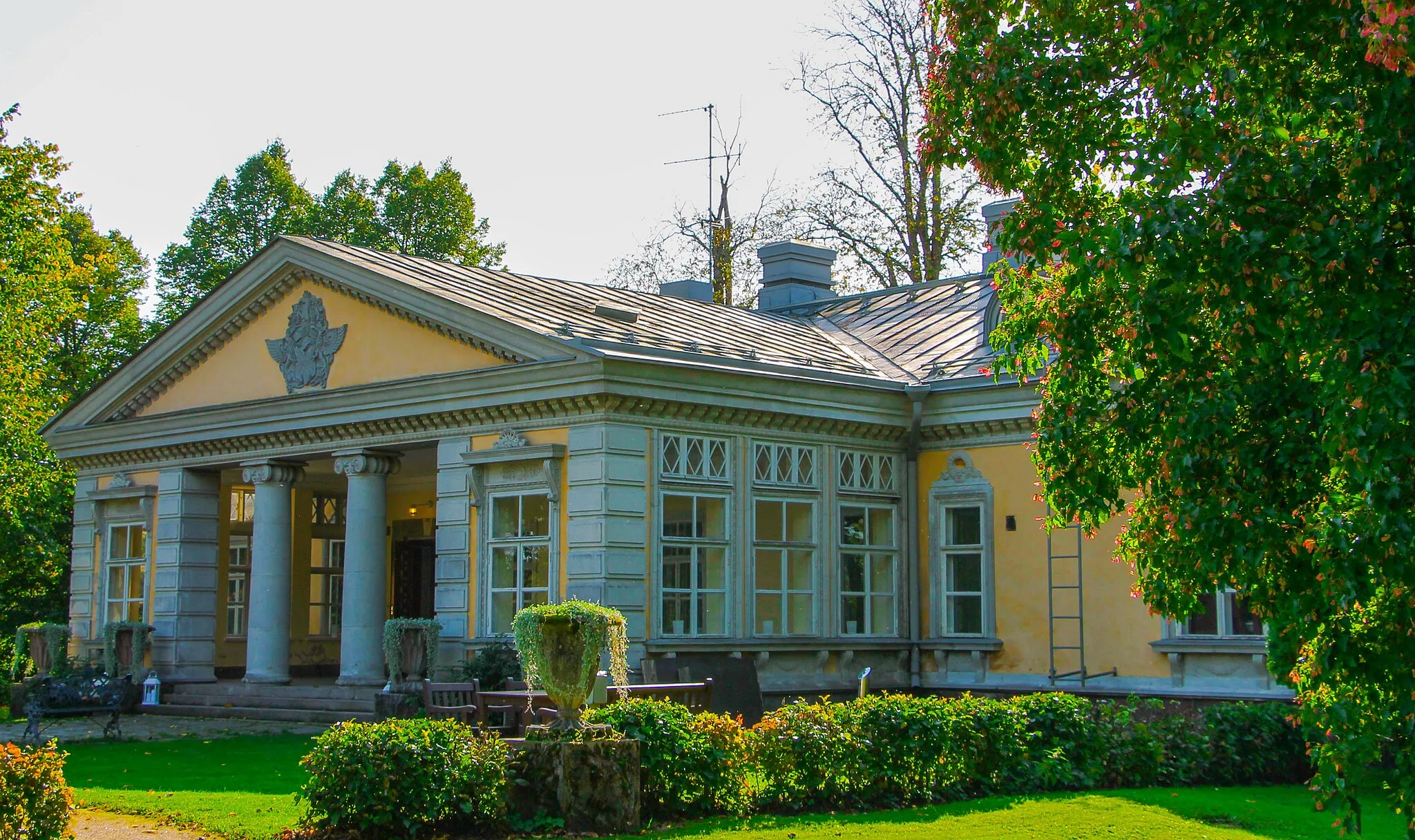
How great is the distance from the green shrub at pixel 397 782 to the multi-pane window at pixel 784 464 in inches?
339

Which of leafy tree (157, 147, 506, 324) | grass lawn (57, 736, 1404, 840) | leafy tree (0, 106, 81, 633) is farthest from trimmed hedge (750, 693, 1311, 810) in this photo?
leafy tree (157, 147, 506, 324)

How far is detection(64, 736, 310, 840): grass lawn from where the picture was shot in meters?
12.1

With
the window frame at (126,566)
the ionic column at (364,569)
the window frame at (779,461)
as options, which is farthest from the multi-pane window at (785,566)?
the window frame at (126,566)

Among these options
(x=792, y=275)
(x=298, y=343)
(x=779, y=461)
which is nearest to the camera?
(x=779, y=461)

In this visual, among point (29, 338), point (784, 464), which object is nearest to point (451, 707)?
point (784, 464)

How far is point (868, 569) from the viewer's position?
20812 millimetres

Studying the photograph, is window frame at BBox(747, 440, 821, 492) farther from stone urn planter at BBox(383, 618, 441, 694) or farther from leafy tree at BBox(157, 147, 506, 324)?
leafy tree at BBox(157, 147, 506, 324)

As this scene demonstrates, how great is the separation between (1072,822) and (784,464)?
863cm

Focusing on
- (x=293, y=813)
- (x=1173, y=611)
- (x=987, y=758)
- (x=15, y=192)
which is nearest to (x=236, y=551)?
(x=15, y=192)

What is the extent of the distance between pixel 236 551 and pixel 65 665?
351 cm

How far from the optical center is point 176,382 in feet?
78.4

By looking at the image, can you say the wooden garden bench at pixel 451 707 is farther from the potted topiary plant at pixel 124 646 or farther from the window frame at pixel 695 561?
the potted topiary plant at pixel 124 646

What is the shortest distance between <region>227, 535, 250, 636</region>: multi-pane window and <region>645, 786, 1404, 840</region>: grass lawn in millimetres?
16760

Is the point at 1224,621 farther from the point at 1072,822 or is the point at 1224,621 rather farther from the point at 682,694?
the point at 1072,822
